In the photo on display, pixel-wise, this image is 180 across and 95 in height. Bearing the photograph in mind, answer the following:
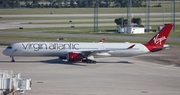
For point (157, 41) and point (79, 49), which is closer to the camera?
point (79, 49)

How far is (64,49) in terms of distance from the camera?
6141 cm

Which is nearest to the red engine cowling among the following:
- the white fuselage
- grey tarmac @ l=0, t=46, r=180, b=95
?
grey tarmac @ l=0, t=46, r=180, b=95

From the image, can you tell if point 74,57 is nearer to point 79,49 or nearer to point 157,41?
point 79,49

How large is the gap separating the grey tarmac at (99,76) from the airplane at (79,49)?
120cm

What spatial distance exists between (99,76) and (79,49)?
11540 mm

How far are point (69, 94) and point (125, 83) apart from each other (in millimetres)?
8513

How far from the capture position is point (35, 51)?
60.6 m

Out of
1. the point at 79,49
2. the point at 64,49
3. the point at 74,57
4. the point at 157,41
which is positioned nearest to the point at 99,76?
the point at 74,57

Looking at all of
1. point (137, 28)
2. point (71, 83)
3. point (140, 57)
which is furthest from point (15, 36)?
point (71, 83)

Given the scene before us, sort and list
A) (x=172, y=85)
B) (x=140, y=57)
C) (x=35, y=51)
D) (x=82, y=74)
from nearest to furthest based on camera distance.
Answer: (x=172, y=85) → (x=82, y=74) → (x=35, y=51) → (x=140, y=57)

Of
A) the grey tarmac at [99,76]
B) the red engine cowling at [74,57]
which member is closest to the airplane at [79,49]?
the red engine cowling at [74,57]

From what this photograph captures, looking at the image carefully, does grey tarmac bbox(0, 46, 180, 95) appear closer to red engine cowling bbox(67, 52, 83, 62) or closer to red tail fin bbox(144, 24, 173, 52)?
red engine cowling bbox(67, 52, 83, 62)

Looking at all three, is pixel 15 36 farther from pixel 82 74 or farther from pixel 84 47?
pixel 82 74

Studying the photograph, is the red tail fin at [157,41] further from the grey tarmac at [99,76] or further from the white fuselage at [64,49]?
the grey tarmac at [99,76]
